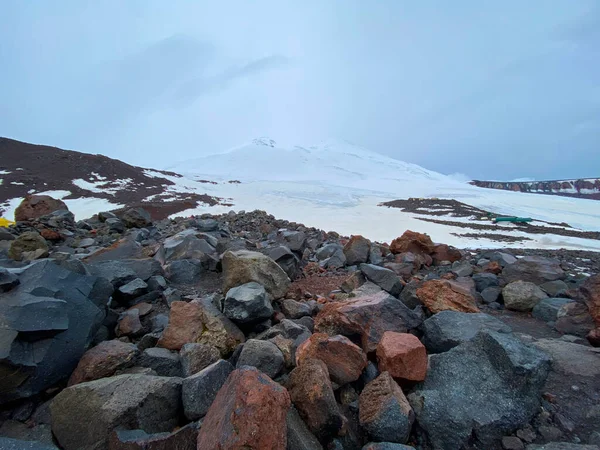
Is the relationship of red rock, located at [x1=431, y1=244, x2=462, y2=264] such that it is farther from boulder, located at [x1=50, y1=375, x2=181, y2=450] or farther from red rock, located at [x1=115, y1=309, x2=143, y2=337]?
boulder, located at [x1=50, y1=375, x2=181, y2=450]

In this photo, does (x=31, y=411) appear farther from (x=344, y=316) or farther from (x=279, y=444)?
(x=344, y=316)


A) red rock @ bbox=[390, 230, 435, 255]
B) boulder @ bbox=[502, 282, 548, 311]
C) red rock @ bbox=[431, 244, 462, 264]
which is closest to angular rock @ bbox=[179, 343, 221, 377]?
boulder @ bbox=[502, 282, 548, 311]

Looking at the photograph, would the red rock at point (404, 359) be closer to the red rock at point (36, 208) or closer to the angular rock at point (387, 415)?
the angular rock at point (387, 415)

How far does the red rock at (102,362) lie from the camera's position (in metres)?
2.33

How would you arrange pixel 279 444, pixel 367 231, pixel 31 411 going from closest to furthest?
pixel 279 444 < pixel 31 411 < pixel 367 231

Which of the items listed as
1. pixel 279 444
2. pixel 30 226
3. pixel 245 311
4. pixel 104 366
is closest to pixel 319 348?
pixel 279 444

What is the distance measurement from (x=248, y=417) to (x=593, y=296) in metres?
3.41

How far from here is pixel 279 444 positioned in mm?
1553

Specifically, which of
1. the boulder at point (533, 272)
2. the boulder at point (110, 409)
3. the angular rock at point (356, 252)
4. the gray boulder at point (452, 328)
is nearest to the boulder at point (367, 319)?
the gray boulder at point (452, 328)

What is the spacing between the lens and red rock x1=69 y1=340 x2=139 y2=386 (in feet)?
7.64

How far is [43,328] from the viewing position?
2273 mm

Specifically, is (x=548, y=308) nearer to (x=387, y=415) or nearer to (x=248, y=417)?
(x=387, y=415)

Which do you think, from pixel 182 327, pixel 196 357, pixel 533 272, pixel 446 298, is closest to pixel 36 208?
pixel 182 327

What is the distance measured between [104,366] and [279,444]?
1.51 metres
